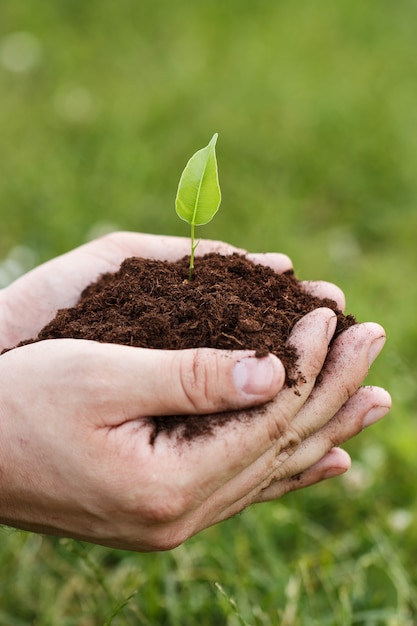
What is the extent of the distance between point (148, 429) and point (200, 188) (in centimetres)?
55

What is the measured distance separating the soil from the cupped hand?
0.04 m

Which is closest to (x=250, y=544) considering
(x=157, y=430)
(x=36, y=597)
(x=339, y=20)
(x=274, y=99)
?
(x=36, y=597)

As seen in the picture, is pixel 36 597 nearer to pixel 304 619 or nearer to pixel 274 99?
pixel 304 619

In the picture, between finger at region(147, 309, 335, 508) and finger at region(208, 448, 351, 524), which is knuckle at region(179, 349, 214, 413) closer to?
finger at region(147, 309, 335, 508)

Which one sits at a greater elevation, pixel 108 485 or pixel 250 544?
pixel 108 485

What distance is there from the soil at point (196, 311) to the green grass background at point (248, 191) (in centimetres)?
51

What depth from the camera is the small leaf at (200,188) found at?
1534 millimetres

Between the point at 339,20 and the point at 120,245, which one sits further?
the point at 339,20

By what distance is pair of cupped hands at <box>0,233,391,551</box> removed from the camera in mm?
1321

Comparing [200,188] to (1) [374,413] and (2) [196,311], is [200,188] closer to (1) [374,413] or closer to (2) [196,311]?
(2) [196,311]

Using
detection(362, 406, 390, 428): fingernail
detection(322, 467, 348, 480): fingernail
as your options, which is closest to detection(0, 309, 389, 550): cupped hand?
detection(362, 406, 390, 428): fingernail

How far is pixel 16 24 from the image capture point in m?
5.31

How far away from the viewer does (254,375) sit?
4.29 feet

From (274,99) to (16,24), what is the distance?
7.03 ft
